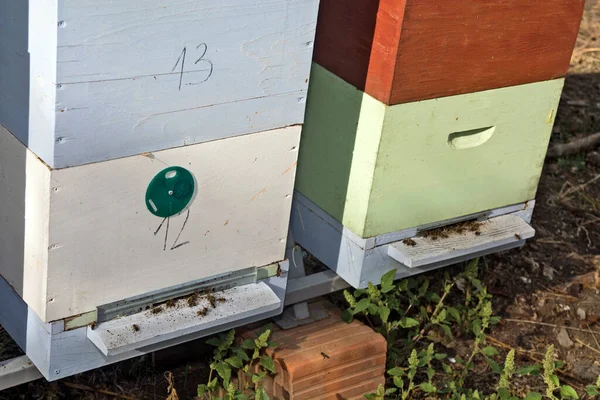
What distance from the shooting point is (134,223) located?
7.13ft

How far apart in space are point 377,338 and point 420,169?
1.90 ft

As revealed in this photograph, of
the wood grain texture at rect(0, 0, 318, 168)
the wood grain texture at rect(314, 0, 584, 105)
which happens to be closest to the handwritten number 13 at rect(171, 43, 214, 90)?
the wood grain texture at rect(0, 0, 318, 168)

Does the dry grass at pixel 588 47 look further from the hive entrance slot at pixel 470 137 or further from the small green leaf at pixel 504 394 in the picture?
the small green leaf at pixel 504 394

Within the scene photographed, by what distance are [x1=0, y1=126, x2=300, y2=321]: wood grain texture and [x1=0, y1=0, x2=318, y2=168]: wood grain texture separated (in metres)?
0.04

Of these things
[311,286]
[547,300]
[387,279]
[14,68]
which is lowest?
[547,300]

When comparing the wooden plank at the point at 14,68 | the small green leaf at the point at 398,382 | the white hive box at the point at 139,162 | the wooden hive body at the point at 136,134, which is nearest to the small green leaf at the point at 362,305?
the small green leaf at the point at 398,382

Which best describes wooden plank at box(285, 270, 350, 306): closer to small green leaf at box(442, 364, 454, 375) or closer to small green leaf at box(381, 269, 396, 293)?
A: small green leaf at box(381, 269, 396, 293)

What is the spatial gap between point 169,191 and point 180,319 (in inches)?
13.8

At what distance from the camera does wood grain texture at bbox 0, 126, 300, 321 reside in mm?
2059

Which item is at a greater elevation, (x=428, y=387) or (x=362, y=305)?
(x=362, y=305)

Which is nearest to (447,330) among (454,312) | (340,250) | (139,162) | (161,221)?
(454,312)

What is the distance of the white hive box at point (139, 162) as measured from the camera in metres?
1.95

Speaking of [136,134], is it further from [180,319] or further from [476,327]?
[476,327]

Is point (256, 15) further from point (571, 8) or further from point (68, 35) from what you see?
point (571, 8)
